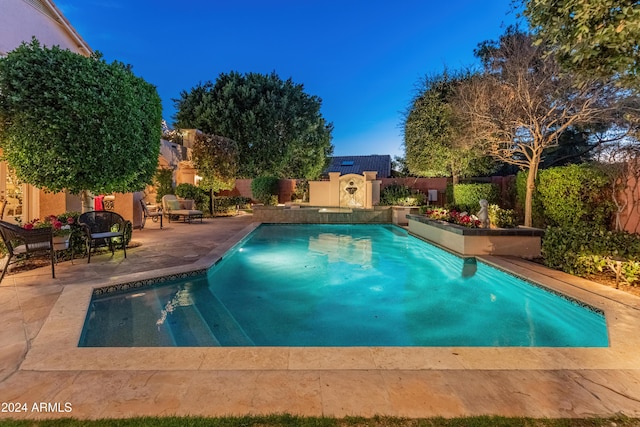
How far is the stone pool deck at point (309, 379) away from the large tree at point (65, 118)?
3.65 meters

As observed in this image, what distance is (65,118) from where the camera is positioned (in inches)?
235

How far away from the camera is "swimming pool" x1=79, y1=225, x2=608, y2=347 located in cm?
414

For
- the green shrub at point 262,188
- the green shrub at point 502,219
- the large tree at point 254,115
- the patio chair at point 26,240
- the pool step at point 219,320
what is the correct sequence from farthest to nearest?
the large tree at point 254,115 → the green shrub at point 262,188 → the green shrub at point 502,219 → the patio chair at point 26,240 → the pool step at point 219,320

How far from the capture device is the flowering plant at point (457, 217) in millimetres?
8391

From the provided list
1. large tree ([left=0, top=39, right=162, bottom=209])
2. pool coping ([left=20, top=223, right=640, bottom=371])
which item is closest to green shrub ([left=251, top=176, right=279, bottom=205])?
large tree ([left=0, top=39, right=162, bottom=209])

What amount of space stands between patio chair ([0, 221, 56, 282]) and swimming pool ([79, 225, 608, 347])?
160cm

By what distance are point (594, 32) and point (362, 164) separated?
32590mm

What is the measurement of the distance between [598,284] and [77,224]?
949cm

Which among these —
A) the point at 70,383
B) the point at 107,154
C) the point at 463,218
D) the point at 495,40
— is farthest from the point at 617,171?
the point at 495,40

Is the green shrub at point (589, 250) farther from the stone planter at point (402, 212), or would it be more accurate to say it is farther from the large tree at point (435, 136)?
the large tree at point (435, 136)

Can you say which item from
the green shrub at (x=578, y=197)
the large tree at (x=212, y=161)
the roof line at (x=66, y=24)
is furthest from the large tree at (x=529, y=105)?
the roof line at (x=66, y=24)

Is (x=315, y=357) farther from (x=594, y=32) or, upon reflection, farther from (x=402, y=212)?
(x=402, y=212)

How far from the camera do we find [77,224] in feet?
22.1

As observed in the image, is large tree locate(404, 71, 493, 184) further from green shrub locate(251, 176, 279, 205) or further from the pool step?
the pool step
